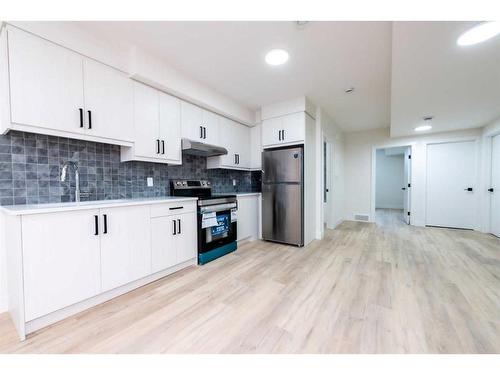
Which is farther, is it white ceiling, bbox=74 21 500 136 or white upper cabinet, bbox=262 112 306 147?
white upper cabinet, bbox=262 112 306 147

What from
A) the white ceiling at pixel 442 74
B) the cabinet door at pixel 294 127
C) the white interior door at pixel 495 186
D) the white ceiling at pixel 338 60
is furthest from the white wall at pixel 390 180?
the cabinet door at pixel 294 127

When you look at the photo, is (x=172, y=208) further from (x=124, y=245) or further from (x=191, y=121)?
(x=191, y=121)

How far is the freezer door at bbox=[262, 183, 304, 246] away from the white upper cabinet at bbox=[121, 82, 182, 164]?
1692mm

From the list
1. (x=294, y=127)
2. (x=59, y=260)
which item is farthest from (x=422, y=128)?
(x=59, y=260)

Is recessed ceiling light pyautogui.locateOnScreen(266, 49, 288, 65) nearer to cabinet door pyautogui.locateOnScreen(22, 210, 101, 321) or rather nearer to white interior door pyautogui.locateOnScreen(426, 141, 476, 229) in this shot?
cabinet door pyautogui.locateOnScreen(22, 210, 101, 321)

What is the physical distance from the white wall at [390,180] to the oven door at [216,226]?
755cm

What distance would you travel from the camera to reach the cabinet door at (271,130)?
140 inches

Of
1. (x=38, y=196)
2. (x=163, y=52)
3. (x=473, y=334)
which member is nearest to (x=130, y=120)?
(x=163, y=52)

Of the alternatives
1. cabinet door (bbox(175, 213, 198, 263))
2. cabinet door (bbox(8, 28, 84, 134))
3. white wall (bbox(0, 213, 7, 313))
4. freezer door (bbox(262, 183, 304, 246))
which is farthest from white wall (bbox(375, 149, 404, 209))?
white wall (bbox(0, 213, 7, 313))

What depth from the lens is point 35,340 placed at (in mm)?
1359

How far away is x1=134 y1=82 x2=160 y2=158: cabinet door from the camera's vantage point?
2.26 m

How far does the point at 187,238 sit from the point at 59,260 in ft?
3.84

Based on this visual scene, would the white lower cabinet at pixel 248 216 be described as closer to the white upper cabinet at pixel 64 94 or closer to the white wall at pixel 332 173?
the white wall at pixel 332 173

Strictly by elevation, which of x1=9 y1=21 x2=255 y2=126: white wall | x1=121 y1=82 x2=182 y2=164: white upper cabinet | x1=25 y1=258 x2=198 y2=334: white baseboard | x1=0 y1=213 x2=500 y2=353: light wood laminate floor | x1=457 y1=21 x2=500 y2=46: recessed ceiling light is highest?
x1=9 y1=21 x2=255 y2=126: white wall
